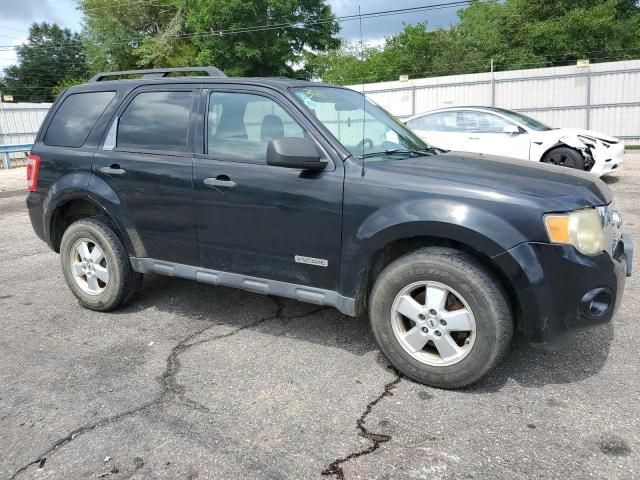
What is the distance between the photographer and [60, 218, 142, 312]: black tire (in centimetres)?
436

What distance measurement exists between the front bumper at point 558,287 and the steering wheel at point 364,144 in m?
1.20

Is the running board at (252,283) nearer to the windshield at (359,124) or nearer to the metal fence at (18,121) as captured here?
the windshield at (359,124)

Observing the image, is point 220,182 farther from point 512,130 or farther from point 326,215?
point 512,130

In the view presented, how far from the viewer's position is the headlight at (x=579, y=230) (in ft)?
9.39

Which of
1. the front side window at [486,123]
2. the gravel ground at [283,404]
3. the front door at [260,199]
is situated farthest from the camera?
the front side window at [486,123]

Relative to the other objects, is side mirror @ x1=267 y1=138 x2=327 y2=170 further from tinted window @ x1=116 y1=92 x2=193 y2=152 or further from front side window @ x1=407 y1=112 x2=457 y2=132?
front side window @ x1=407 y1=112 x2=457 y2=132

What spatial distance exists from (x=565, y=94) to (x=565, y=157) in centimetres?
1050

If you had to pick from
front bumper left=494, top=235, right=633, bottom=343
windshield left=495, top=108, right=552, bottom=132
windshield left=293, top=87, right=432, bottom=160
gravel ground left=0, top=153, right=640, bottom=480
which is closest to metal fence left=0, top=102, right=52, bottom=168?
windshield left=495, top=108, right=552, bottom=132

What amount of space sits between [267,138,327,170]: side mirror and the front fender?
51 centimetres

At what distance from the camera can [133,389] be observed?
3283 mm

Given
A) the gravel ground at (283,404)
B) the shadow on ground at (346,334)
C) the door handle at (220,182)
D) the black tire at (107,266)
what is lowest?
the gravel ground at (283,404)

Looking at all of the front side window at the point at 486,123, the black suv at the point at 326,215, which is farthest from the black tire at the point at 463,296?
the front side window at the point at 486,123

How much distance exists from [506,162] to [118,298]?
3237mm

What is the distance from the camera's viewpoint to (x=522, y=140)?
382 inches
